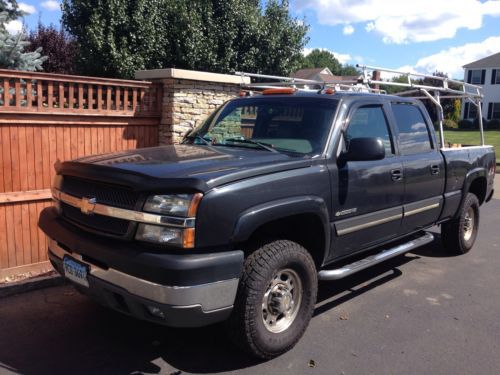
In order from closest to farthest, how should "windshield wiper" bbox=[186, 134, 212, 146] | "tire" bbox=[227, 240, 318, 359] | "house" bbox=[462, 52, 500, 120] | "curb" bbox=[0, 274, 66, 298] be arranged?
"tire" bbox=[227, 240, 318, 359] → "windshield wiper" bbox=[186, 134, 212, 146] → "curb" bbox=[0, 274, 66, 298] → "house" bbox=[462, 52, 500, 120]

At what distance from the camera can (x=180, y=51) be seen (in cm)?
1574

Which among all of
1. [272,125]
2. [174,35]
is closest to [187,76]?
[272,125]

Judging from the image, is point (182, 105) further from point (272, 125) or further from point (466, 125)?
point (466, 125)

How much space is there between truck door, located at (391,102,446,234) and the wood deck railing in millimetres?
3202

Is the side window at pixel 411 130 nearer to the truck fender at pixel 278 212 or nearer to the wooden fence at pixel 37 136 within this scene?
the truck fender at pixel 278 212

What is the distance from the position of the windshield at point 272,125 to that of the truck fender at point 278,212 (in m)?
0.48

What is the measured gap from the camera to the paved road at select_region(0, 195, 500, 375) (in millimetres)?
3650

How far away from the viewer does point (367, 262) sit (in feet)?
15.0

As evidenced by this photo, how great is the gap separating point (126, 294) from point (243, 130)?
6.84 ft

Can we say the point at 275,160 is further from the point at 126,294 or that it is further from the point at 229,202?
the point at 126,294

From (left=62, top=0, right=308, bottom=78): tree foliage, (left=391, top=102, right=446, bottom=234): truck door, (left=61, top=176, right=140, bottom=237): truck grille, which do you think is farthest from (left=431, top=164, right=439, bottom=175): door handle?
(left=62, top=0, right=308, bottom=78): tree foliage

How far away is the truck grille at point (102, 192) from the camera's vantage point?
10.8 feet

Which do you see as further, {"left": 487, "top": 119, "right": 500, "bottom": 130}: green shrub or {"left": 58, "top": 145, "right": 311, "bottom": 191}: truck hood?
{"left": 487, "top": 119, "right": 500, "bottom": 130}: green shrub

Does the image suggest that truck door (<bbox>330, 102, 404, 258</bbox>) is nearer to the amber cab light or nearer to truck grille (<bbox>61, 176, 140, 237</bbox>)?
the amber cab light
